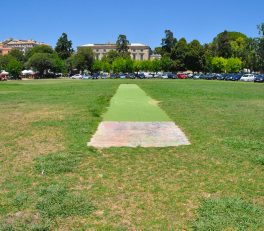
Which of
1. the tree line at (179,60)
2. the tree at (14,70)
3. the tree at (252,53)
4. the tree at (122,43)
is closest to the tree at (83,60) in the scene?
the tree line at (179,60)

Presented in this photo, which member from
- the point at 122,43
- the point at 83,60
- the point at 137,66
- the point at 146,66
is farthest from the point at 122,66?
the point at 122,43

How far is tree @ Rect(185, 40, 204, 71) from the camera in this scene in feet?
338

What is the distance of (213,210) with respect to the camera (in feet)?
18.5

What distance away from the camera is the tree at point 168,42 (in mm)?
131250

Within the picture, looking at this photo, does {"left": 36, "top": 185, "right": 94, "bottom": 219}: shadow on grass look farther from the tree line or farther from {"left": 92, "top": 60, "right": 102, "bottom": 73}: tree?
{"left": 92, "top": 60, "right": 102, "bottom": 73}: tree

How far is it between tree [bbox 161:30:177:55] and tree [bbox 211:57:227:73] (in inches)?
1206


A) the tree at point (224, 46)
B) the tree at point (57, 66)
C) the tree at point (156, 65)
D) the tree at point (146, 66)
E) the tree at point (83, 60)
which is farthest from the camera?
the tree at point (146, 66)

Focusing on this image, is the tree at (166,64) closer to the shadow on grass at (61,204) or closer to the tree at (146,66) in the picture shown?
the tree at (146,66)

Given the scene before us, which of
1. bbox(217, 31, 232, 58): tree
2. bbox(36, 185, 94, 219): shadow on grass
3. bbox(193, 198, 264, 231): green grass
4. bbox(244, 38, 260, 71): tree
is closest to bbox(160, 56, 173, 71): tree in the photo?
bbox(217, 31, 232, 58): tree

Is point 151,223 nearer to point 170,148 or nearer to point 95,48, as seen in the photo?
point 170,148

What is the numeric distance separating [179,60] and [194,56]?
4.55 m

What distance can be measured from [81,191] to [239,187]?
2.50 meters

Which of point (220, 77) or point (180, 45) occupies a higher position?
point (180, 45)

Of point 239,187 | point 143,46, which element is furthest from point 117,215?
point 143,46
